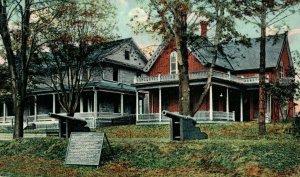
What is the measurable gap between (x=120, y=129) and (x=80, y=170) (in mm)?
20223

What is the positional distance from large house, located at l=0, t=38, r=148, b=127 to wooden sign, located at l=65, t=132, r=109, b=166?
25256 millimetres

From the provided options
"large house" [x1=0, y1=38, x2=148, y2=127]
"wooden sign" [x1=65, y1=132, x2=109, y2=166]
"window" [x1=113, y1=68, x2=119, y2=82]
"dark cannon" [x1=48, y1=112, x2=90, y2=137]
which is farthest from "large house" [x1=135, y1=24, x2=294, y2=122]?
"wooden sign" [x1=65, y1=132, x2=109, y2=166]

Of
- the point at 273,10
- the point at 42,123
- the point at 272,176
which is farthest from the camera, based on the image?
the point at 42,123

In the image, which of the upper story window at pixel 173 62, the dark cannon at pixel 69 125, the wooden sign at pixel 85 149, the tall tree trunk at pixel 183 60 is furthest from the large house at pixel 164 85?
the wooden sign at pixel 85 149

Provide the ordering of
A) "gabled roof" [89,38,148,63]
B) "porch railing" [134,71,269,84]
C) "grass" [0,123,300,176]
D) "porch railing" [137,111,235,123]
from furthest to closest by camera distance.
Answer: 1. "gabled roof" [89,38,148,63]
2. "porch railing" [134,71,269,84]
3. "porch railing" [137,111,235,123]
4. "grass" [0,123,300,176]

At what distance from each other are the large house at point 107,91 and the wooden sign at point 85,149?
25256mm

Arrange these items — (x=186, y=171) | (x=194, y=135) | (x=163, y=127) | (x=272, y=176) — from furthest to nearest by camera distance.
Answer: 1. (x=163, y=127)
2. (x=194, y=135)
3. (x=186, y=171)
4. (x=272, y=176)

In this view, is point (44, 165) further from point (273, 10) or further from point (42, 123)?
point (42, 123)

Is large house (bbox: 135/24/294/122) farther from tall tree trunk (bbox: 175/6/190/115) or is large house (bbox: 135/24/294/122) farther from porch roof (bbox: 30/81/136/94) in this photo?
tall tree trunk (bbox: 175/6/190/115)

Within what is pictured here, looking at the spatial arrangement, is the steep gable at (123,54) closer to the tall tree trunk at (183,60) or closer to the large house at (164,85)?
the large house at (164,85)

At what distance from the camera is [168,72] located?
149 ft

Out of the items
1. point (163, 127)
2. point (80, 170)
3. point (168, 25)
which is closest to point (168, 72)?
point (163, 127)

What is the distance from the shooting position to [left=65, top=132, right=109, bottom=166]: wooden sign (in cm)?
1600

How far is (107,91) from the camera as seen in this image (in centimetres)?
4391
